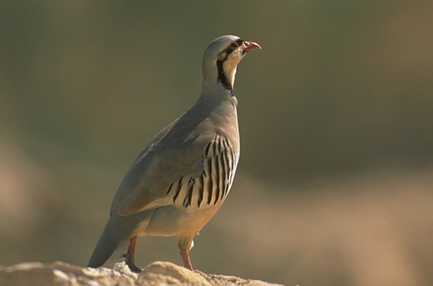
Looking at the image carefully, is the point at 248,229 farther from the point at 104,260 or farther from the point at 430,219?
the point at 104,260

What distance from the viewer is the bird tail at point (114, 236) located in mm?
8430

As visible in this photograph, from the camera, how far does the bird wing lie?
27.8 feet

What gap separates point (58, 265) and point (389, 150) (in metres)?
21.8

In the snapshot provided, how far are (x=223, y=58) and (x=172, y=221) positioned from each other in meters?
1.40

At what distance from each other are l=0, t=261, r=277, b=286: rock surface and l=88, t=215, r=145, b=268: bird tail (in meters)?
1.30

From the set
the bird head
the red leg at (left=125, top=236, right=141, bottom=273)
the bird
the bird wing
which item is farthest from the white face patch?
the red leg at (left=125, top=236, right=141, bottom=273)

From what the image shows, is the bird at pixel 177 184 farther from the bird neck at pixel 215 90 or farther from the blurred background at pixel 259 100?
the blurred background at pixel 259 100

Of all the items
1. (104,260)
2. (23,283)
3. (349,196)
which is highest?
(23,283)

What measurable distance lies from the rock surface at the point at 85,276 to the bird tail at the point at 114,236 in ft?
4.27

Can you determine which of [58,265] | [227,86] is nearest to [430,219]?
[227,86]

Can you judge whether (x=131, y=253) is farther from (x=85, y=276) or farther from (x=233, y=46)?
(x=85, y=276)

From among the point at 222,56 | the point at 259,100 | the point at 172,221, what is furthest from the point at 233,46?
the point at 259,100

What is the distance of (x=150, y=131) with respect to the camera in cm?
2708

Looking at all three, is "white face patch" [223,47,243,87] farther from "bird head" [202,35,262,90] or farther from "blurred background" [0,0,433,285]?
"blurred background" [0,0,433,285]
